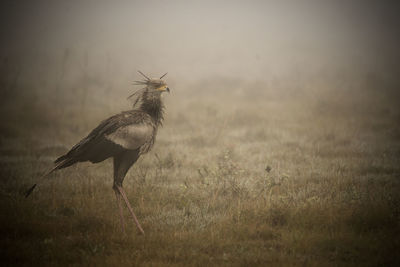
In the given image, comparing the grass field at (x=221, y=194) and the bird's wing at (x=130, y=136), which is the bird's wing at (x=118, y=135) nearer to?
the bird's wing at (x=130, y=136)

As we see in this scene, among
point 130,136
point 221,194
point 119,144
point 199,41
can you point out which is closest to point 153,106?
point 130,136

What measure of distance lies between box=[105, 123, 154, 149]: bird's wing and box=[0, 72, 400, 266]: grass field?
4.17 feet

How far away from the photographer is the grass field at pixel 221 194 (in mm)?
4180

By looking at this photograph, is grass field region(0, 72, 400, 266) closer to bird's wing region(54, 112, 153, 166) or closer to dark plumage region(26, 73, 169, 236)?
dark plumage region(26, 73, 169, 236)

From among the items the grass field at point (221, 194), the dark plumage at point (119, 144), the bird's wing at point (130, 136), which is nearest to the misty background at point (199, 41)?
the grass field at point (221, 194)

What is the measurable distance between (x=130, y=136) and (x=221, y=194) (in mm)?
2369

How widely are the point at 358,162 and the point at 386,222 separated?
345 centimetres

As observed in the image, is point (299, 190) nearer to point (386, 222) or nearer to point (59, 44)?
point (386, 222)

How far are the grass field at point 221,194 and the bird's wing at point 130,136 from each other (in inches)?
50.1

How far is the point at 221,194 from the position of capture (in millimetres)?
6340

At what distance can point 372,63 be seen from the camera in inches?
893

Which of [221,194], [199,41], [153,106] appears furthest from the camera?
[199,41]

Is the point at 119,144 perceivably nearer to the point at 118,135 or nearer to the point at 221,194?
the point at 118,135

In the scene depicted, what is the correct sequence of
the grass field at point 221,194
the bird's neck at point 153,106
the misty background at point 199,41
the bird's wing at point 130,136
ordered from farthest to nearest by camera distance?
1. the misty background at point 199,41
2. the bird's neck at point 153,106
3. the bird's wing at point 130,136
4. the grass field at point 221,194
